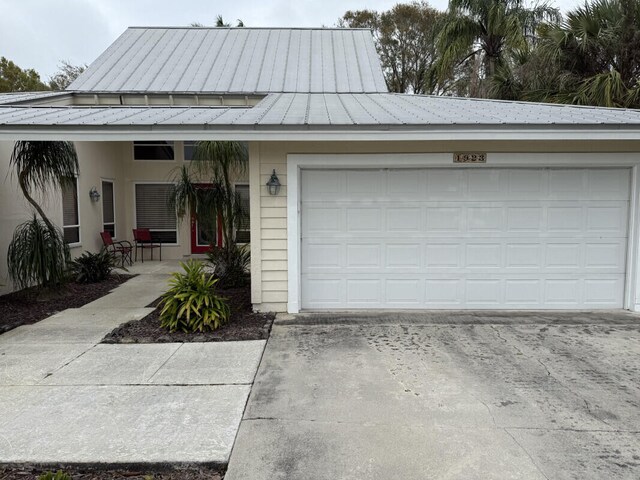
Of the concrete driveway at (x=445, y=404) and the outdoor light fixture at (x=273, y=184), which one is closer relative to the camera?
the concrete driveway at (x=445, y=404)

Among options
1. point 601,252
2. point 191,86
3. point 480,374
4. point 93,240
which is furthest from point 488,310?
point 93,240

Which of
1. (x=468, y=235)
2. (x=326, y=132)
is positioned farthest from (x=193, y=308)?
(x=468, y=235)

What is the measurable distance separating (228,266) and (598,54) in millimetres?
8376

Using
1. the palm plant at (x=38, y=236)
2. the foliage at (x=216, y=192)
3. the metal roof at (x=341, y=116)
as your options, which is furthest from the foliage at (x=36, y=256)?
the foliage at (x=216, y=192)

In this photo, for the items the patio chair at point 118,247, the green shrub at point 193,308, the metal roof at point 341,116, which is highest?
the metal roof at point 341,116

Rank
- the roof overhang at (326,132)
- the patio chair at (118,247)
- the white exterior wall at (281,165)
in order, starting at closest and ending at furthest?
1. the roof overhang at (326,132)
2. the white exterior wall at (281,165)
3. the patio chair at (118,247)

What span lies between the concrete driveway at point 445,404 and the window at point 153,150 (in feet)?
28.1

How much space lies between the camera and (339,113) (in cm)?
640

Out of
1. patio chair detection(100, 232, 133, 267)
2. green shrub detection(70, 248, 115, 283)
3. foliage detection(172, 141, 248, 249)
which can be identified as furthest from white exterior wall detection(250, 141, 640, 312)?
patio chair detection(100, 232, 133, 267)

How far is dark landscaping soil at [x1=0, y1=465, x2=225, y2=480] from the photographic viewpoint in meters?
2.76

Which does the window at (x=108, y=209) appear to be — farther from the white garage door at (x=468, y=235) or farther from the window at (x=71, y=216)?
the white garage door at (x=468, y=235)

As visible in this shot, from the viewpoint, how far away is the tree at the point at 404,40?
2106cm

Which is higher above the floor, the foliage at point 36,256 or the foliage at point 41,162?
the foliage at point 41,162

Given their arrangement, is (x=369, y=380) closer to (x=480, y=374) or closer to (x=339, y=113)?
(x=480, y=374)
